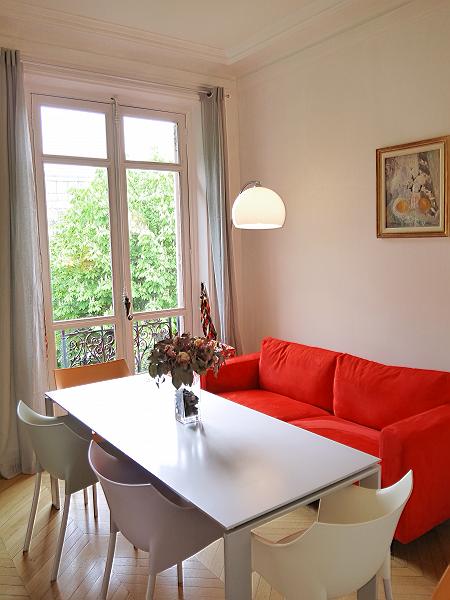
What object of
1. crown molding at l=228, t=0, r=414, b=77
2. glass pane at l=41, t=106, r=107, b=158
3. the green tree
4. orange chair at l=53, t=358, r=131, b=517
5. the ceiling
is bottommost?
orange chair at l=53, t=358, r=131, b=517

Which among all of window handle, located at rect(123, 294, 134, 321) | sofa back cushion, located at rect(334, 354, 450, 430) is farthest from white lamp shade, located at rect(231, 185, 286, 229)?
window handle, located at rect(123, 294, 134, 321)

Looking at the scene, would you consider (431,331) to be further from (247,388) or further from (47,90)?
(47,90)

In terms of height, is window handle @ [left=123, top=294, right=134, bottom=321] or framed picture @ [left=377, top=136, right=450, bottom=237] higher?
framed picture @ [left=377, top=136, right=450, bottom=237]

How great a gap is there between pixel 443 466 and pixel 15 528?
2373 mm

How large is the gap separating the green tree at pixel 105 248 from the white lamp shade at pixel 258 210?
5.74 feet

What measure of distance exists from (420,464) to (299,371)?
132cm

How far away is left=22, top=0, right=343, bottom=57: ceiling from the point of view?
3.45 m

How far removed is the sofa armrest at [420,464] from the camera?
2490 mm

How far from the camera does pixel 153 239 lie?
462 cm

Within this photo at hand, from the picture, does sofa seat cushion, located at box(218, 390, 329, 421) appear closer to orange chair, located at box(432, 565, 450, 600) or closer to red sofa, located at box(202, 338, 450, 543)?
red sofa, located at box(202, 338, 450, 543)

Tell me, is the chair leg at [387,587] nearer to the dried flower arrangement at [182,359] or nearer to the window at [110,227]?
the dried flower arrangement at [182,359]

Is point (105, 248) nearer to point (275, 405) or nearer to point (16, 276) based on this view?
point (16, 276)

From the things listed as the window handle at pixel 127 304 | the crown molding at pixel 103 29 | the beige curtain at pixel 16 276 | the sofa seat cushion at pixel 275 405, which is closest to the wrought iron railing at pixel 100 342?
the window handle at pixel 127 304

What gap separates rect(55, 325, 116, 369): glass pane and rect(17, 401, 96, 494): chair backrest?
1669 mm
